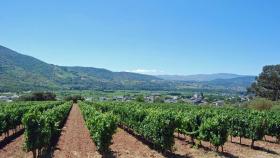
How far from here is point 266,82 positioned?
119 metres

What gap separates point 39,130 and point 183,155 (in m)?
9.99

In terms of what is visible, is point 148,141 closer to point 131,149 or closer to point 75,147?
point 131,149

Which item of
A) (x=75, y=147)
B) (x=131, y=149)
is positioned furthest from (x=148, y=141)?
(x=75, y=147)

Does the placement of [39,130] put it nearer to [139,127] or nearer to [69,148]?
[69,148]

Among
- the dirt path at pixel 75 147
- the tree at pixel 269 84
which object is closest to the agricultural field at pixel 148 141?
the dirt path at pixel 75 147

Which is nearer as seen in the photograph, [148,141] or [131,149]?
[131,149]

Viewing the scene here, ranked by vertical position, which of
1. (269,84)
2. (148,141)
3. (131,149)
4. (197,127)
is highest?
(269,84)

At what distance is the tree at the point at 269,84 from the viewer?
382ft

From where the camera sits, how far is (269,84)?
118 metres

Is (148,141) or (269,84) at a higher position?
(269,84)

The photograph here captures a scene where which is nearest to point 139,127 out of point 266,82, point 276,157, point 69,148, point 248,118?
point 69,148

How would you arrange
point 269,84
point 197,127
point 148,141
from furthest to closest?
point 269,84, point 148,141, point 197,127

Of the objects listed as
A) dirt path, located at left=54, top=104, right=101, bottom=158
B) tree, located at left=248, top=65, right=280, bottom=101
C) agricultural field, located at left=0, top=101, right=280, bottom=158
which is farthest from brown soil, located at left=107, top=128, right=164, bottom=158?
tree, located at left=248, top=65, right=280, bottom=101

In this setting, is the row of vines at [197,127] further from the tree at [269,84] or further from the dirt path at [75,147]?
the tree at [269,84]
